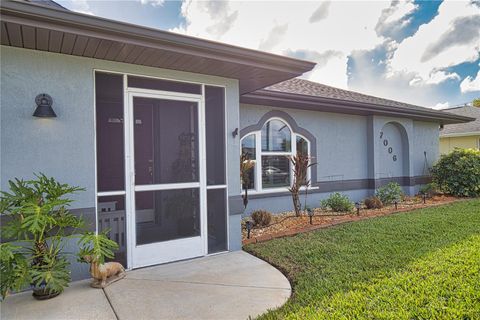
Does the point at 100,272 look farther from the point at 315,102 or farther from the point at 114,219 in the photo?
A: the point at 315,102

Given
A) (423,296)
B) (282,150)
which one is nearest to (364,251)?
(423,296)

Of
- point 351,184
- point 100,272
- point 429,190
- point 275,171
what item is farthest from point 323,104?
point 100,272

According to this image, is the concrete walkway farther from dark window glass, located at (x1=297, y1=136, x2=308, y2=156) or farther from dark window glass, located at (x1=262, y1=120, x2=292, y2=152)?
dark window glass, located at (x1=297, y1=136, x2=308, y2=156)

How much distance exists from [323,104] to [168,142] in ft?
14.9

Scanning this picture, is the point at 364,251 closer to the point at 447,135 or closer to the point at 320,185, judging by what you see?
the point at 320,185

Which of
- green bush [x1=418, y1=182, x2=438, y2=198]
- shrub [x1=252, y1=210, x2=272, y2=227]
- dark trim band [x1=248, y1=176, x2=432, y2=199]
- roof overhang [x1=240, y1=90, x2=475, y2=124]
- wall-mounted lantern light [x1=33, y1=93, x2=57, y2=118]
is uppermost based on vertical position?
roof overhang [x1=240, y1=90, x2=475, y2=124]

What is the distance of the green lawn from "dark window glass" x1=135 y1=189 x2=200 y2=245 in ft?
3.92

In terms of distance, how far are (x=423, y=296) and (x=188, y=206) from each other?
3341mm

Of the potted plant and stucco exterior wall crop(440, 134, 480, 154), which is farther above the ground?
stucco exterior wall crop(440, 134, 480, 154)

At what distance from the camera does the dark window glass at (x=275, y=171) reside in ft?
25.4

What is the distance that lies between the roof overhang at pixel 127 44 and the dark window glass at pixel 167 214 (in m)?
2.02

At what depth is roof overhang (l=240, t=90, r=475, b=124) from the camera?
698cm

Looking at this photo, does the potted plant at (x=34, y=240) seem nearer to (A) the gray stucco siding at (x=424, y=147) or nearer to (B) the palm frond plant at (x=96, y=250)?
(B) the palm frond plant at (x=96, y=250)

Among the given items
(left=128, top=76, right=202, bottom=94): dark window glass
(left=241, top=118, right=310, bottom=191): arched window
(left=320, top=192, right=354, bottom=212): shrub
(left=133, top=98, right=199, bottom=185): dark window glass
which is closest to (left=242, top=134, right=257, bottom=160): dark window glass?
(left=241, top=118, right=310, bottom=191): arched window
